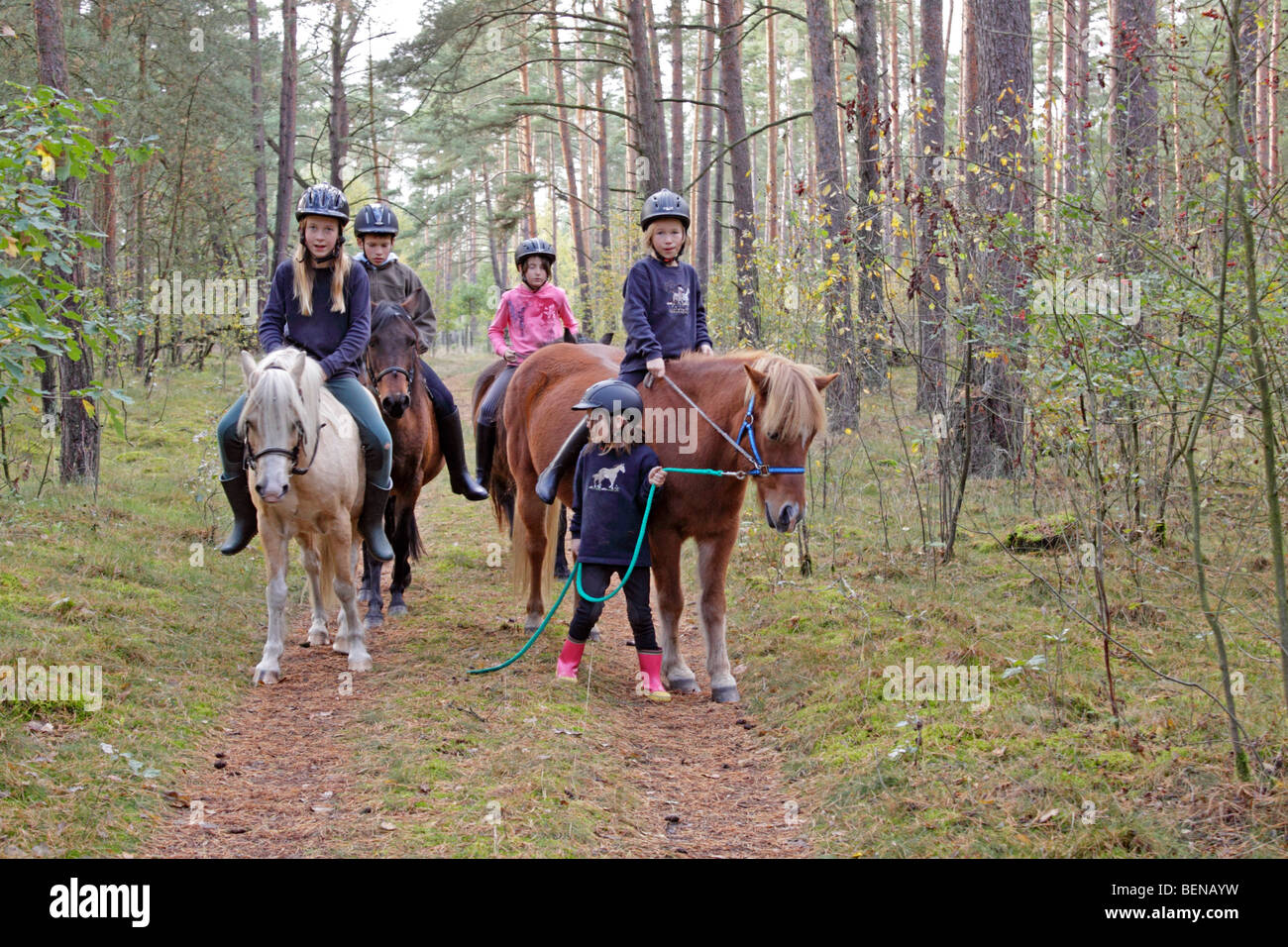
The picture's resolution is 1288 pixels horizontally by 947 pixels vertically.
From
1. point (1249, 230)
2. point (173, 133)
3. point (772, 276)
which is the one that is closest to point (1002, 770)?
point (1249, 230)

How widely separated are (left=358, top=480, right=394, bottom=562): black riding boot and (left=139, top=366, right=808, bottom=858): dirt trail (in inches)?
27.4

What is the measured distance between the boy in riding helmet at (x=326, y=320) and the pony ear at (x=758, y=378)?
2685mm

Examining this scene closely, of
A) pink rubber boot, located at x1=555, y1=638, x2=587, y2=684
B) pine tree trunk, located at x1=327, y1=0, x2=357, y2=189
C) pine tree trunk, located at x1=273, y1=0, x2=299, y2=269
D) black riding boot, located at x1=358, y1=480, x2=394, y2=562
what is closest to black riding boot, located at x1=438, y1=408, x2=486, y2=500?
black riding boot, located at x1=358, y1=480, x2=394, y2=562

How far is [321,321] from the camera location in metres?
6.82

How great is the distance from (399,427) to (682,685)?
3.07m

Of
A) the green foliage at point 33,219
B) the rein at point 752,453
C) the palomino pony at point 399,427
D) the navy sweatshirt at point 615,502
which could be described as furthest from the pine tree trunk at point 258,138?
the rein at point 752,453

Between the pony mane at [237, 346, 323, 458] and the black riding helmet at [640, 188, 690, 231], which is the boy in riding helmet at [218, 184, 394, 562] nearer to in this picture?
the pony mane at [237, 346, 323, 458]

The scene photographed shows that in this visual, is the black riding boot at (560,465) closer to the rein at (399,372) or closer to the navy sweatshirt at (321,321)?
the navy sweatshirt at (321,321)

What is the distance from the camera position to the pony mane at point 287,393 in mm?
5660

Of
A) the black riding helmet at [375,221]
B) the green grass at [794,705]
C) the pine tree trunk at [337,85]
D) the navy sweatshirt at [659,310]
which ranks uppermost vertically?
the pine tree trunk at [337,85]

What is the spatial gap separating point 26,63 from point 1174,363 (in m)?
15.6

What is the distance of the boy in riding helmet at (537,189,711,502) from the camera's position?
630 cm

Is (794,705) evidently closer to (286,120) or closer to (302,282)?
(302,282)
